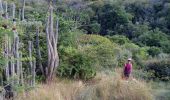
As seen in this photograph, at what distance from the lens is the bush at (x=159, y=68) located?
60.8 ft

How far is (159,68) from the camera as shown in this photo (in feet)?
62.0

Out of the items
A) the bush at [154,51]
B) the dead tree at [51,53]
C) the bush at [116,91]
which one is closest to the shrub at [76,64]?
the dead tree at [51,53]

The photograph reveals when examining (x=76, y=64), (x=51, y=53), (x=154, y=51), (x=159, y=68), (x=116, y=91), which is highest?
(x=51, y=53)

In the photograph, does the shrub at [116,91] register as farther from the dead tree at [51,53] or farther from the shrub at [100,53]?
the shrub at [100,53]

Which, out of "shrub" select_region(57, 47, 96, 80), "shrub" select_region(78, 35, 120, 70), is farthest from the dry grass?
"shrub" select_region(78, 35, 120, 70)

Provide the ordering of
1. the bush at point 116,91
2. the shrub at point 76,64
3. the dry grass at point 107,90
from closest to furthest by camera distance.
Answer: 1. the dry grass at point 107,90
2. the bush at point 116,91
3. the shrub at point 76,64

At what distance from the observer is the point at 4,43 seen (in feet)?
26.8

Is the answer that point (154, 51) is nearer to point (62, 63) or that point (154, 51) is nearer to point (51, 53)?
point (62, 63)

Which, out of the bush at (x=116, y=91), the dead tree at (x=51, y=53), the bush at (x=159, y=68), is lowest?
the bush at (x=159, y=68)

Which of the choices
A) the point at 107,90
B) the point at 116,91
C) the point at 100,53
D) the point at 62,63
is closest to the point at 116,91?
the point at 116,91

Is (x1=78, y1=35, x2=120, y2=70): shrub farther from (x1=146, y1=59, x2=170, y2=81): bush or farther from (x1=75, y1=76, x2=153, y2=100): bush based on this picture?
(x1=146, y1=59, x2=170, y2=81): bush

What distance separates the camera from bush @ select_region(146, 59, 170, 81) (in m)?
18.5

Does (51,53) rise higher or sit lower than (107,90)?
higher

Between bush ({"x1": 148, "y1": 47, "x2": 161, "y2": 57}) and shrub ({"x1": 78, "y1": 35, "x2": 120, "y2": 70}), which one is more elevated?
shrub ({"x1": 78, "y1": 35, "x2": 120, "y2": 70})
